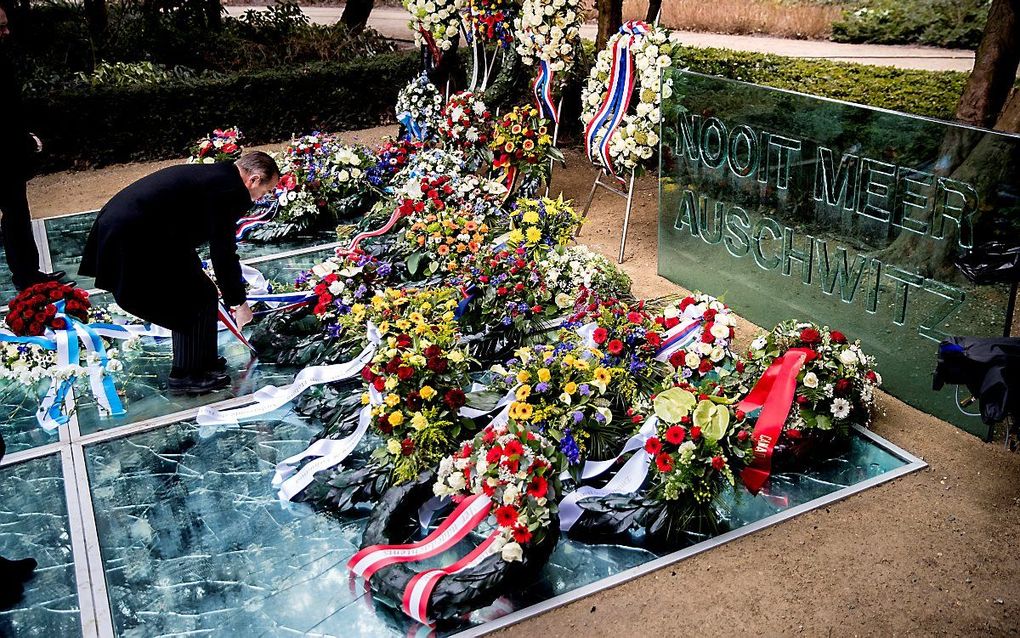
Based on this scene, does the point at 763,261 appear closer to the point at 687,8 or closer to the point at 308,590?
the point at 308,590

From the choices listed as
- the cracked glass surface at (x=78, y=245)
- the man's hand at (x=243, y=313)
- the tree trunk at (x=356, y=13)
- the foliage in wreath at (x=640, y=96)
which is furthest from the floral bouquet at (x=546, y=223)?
the tree trunk at (x=356, y=13)

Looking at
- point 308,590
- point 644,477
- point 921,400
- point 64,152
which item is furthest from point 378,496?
point 64,152

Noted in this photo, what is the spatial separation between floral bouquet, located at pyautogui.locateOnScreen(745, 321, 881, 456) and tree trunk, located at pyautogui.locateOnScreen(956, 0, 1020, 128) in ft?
9.91

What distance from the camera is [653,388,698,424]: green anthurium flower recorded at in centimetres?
343

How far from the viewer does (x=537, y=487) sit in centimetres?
319

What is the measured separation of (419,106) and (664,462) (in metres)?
5.00

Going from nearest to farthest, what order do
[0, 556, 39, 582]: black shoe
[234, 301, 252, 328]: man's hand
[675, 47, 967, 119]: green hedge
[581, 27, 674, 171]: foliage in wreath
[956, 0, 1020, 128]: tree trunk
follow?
[0, 556, 39, 582]: black shoe, [234, 301, 252, 328]: man's hand, [581, 27, 674, 171]: foliage in wreath, [956, 0, 1020, 128]: tree trunk, [675, 47, 967, 119]: green hedge

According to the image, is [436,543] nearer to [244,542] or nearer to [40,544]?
[244,542]

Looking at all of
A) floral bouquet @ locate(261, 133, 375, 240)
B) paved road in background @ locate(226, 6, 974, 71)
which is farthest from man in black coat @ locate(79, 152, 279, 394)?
paved road in background @ locate(226, 6, 974, 71)

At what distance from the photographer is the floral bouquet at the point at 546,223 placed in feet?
16.1

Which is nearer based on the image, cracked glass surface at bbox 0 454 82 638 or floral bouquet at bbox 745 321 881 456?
cracked glass surface at bbox 0 454 82 638

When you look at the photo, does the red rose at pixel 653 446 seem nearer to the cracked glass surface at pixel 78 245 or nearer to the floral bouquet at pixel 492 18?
the cracked glass surface at pixel 78 245

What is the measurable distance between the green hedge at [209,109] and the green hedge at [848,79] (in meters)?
3.81

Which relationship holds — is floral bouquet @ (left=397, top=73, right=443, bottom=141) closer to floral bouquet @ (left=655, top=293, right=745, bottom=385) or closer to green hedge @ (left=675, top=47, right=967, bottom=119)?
green hedge @ (left=675, top=47, right=967, bottom=119)
